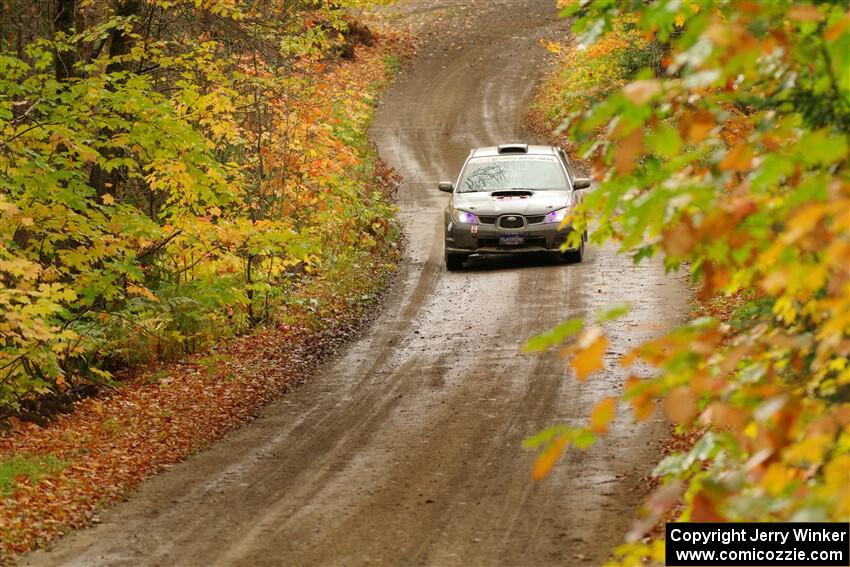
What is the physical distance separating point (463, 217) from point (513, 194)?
0.95 m

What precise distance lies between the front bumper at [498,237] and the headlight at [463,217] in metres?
0.06

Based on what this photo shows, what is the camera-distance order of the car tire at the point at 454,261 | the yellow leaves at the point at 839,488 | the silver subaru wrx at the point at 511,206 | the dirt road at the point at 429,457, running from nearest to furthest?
1. the yellow leaves at the point at 839,488
2. the dirt road at the point at 429,457
3. the silver subaru wrx at the point at 511,206
4. the car tire at the point at 454,261

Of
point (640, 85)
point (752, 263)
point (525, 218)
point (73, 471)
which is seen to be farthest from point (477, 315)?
point (640, 85)

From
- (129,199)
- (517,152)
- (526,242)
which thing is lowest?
(526,242)

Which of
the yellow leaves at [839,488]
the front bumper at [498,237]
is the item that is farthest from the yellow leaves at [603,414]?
the front bumper at [498,237]

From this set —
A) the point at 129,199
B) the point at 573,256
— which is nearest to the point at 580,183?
the point at 573,256

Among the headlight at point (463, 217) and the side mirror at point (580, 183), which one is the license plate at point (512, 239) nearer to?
the headlight at point (463, 217)

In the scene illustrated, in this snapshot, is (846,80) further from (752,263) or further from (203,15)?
(203,15)

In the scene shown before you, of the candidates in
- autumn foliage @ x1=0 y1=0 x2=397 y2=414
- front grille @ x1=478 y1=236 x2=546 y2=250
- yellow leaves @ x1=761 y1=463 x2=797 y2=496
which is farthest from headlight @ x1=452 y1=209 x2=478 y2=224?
yellow leaves @ x1=761 y1=463 x2=797 y2=496

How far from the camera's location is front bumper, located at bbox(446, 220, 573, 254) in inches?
686

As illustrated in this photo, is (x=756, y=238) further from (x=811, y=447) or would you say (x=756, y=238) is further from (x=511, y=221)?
(x=511, y=221)

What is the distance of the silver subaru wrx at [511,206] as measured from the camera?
17438mm

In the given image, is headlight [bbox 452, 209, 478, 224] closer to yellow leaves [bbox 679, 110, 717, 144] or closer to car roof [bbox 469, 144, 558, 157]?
car roof [bbox 469, 144, 558, 157]

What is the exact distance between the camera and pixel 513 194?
1784cm
